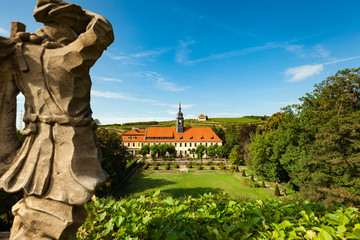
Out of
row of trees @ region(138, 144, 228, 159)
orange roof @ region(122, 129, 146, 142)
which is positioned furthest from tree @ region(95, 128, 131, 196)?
orange roof @ region(122, 129, 146, 142)

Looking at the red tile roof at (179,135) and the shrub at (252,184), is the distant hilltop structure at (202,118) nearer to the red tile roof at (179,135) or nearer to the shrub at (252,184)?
the red tile roof at (179,135)

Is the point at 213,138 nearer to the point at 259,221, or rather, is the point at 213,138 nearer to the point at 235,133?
the point at 235,133

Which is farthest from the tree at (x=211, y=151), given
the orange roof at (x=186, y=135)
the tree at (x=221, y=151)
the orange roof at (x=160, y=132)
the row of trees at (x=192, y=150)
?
the orange roof at (x=160, y=132)

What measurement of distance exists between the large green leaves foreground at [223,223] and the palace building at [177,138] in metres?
48.4

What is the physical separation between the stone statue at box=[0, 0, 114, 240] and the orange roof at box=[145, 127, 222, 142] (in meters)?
50.8

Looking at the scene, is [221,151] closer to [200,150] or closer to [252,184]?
[200,150]

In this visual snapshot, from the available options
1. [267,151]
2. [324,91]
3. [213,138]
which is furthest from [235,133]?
[324,91]

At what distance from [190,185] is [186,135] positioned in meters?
29.8

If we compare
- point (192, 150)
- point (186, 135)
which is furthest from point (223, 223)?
point (186, 135)

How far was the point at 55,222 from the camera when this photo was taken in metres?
2.95

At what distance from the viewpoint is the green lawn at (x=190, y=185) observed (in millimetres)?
22188

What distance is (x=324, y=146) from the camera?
51.2ft

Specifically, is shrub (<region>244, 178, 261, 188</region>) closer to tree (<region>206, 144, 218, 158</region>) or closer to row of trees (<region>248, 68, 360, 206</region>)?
row of trees (<region>248, 68, 360, 206</region>)

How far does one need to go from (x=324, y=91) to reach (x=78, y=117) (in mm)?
23729
